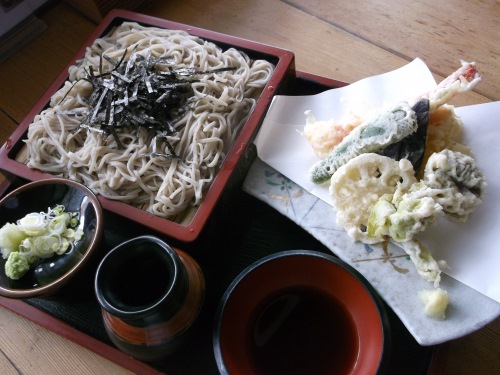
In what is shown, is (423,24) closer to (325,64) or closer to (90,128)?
(325,64)

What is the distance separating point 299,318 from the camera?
1.13 meters

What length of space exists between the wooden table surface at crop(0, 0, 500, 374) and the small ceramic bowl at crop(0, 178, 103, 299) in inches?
17.9

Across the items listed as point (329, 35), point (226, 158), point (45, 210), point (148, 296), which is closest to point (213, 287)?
point (148, 296)

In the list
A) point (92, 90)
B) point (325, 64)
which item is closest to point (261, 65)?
point (325, 64)

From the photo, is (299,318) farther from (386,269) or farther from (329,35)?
(329,35)

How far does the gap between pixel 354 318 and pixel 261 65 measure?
0.75 meters

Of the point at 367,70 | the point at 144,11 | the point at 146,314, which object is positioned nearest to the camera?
the point at 146,314

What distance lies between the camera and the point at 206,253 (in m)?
1.23

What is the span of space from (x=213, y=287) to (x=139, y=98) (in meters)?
0.54

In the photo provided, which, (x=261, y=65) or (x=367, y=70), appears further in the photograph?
(x=367, y=70)

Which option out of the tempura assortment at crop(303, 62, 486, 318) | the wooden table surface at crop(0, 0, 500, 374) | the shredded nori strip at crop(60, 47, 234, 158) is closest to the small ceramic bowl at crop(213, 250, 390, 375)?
the tempura assortment at crop(303, 62, 486, 318)

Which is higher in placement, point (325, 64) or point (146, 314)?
point (325, 64)

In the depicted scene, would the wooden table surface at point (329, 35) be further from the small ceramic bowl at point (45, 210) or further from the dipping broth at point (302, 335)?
the dipping broth at point (302, 335)

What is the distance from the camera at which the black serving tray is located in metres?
1.09
